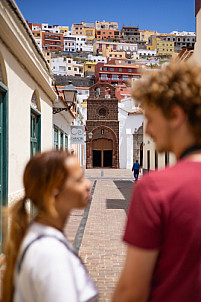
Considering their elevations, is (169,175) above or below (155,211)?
above

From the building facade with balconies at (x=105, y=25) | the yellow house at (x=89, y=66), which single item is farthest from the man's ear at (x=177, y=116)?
the building facade with balconies at (x=105, y=25)

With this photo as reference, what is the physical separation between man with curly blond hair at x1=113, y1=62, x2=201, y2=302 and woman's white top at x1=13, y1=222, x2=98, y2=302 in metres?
0.19

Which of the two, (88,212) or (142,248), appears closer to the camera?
(142,248)

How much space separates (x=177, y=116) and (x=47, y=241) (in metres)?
0.70

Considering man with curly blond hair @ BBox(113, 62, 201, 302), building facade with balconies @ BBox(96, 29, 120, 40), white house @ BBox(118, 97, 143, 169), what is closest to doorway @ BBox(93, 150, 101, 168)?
white house @ BBox(118, 97, 143, 169)

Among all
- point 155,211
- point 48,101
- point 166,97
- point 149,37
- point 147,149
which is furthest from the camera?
point 149,37

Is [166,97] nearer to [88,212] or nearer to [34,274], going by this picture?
[34,274]

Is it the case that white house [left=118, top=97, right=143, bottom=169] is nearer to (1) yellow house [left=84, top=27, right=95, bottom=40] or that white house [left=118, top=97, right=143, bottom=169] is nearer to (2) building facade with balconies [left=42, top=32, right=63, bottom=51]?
(2) building facade with balconies [left=42, top=32, right=63, bottom=51]

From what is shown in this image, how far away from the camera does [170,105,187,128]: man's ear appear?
132 cm

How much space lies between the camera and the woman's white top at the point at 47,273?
1.22 meters

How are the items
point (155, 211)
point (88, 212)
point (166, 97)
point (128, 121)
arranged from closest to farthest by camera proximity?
point (155, 211)
point (166, 97)
point (88, 212)
point (128, 121)

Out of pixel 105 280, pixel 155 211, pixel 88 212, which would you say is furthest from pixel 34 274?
pixel 88 212

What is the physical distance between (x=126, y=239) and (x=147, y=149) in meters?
Result: 20.3

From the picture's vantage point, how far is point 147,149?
21.3 meters
